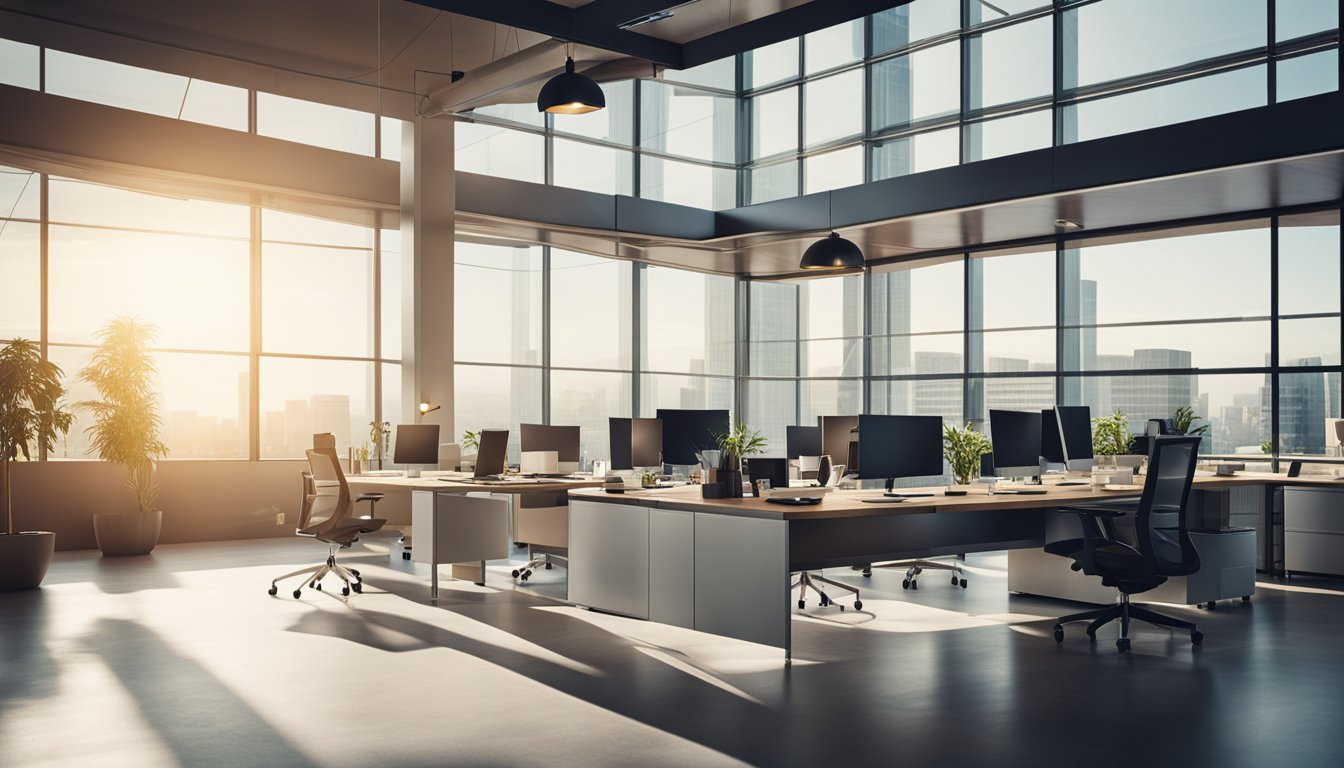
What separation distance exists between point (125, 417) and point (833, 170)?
9.58m

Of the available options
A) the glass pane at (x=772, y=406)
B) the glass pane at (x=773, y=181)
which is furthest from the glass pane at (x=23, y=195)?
the glass pane at (x=772, y=406)

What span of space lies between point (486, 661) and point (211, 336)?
30.1 feet

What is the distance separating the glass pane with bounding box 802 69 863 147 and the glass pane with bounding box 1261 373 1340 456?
641cm

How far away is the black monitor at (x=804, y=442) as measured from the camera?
969 centimetres

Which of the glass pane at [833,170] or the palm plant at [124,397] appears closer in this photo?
the palm plant at [124,397]

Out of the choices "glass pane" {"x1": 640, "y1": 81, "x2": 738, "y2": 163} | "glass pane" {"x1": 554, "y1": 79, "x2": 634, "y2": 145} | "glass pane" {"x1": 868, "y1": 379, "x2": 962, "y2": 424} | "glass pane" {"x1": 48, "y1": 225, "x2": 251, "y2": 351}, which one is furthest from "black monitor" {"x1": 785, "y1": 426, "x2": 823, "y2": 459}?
"glass pane" {"x1": 640, "y1": 81, "x2": 738, "y2": 163}

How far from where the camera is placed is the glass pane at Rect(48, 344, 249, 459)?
42.3ft

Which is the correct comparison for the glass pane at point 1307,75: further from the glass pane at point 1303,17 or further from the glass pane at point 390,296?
the glass pane at point 390,296

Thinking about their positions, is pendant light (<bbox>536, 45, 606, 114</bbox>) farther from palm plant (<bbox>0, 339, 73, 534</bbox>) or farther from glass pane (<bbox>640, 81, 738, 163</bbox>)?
glass pane (<bbox>640, 81, 738, 163</bbox>)

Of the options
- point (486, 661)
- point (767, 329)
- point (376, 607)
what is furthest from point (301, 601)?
point (767, 329)

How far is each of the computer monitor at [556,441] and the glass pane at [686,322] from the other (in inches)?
250

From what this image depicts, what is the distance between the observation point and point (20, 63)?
11.5m

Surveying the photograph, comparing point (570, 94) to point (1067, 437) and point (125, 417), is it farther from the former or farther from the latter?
point (125, 417)

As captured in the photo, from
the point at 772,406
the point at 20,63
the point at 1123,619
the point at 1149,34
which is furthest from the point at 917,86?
the point at 20,63
